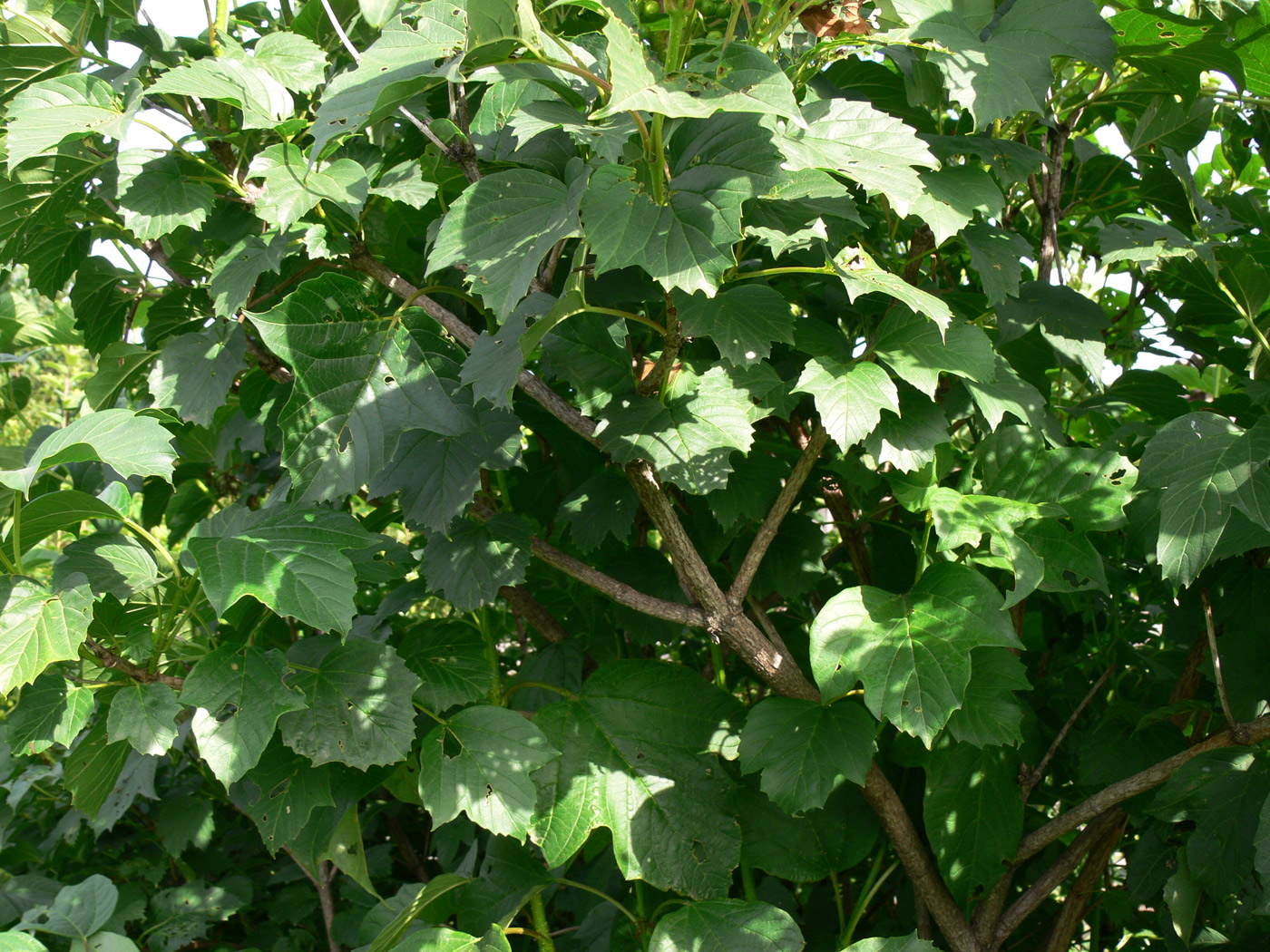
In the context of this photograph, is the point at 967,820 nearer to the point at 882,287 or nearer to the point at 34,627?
the point at 882,287

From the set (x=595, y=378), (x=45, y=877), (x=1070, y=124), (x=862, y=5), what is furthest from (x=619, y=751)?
(x=45, y=877)

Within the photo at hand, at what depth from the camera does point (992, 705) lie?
4.02 ft

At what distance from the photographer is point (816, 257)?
128cm

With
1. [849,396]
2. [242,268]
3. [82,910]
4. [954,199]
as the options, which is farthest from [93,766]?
[954,199]

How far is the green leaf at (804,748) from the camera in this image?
1.19 meters

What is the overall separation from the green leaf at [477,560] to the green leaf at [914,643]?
448 millimetres

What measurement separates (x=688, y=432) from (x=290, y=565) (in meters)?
0.52

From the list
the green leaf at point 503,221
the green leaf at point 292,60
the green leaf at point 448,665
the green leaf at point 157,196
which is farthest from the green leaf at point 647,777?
the green leaf at point 292,60

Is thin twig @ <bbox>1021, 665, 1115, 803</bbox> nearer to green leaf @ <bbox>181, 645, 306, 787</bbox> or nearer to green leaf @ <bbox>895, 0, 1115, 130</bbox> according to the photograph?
green leaf @ <bbox>895, 0, 1115, 130</bbox>

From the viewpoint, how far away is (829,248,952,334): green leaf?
1.01 metres

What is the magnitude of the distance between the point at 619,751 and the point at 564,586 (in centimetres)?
46

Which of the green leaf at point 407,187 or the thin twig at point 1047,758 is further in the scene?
the thin twig at point 1047,758

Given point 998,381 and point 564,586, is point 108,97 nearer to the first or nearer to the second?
point 564,586

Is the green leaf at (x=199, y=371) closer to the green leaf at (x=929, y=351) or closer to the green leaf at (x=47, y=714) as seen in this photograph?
the green leaf at (x=47, y=714)
